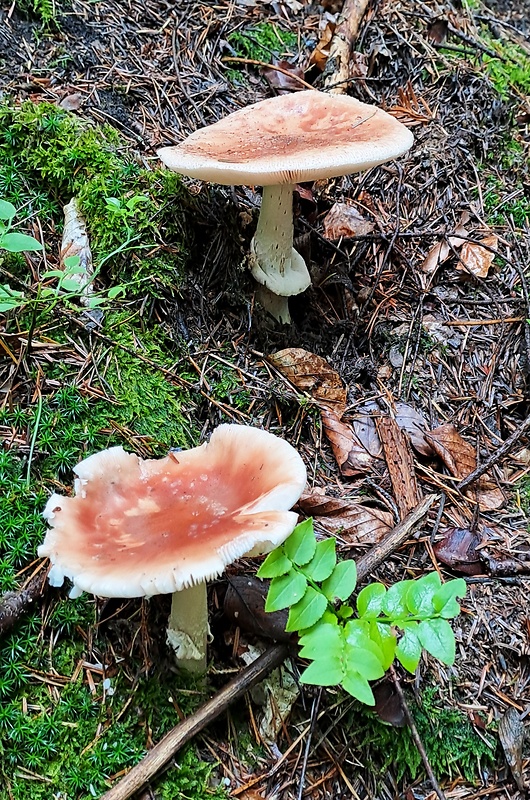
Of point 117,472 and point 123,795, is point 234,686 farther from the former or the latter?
point 117,472

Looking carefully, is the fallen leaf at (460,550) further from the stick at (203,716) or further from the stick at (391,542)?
the stick at (203,716)

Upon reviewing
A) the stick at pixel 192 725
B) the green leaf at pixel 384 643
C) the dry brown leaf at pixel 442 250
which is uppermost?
the dry brown leaf at pixel 442 250

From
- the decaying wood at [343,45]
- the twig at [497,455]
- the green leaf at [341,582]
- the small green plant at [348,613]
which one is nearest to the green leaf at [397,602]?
the small green plant at [348,613]

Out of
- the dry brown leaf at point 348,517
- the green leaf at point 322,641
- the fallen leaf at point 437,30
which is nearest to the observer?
the green leaf at point 322,641

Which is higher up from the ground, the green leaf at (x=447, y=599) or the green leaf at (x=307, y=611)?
the green leaf at (x=447, y=599)

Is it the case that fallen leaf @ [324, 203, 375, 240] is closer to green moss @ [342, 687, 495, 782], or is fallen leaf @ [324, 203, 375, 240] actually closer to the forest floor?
the forest floor

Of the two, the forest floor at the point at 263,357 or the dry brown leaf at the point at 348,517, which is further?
the dry brown leaf at the point at 348,517

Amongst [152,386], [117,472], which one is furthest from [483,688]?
[152,386]
